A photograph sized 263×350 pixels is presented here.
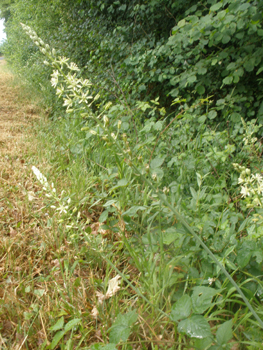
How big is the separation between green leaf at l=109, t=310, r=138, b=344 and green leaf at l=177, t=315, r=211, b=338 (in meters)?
0.20

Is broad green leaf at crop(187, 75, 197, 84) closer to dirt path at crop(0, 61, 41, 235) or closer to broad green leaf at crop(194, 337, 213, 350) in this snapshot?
dirt path at crop(0, 61, 41, 235)

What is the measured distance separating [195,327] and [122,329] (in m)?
0.27

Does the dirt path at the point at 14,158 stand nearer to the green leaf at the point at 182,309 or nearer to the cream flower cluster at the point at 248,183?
the green leaf at the point at 182,309

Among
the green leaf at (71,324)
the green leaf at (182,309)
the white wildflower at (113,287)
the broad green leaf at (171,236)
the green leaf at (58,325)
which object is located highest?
the green leaf at (182,309)

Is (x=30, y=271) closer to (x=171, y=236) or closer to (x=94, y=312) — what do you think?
(x=94, y=312)

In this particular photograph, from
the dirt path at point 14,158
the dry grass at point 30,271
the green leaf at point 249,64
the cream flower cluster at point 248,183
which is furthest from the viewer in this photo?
the green leaf at point 249,64

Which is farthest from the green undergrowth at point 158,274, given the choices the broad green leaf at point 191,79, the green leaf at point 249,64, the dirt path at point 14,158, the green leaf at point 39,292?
the broad green leaf at point 191,79

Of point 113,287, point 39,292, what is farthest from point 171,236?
point 39,292

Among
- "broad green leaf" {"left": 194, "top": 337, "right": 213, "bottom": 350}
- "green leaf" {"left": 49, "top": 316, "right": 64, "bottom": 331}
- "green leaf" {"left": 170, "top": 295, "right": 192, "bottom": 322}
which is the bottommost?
"broad green leaf" {"left": 194, "top": 337, "right": 213, "bottom": 350}

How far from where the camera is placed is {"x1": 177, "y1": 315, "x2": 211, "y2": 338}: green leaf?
829mm

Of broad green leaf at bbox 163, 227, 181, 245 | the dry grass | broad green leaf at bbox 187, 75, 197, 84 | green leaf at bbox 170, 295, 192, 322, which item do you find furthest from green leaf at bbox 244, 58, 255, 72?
green leaf at bbox 170, 295, 192, 322

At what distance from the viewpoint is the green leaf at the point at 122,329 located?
911 millimetres

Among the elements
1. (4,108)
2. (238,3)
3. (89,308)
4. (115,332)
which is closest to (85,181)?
(89,308)

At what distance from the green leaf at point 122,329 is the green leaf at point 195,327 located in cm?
20
